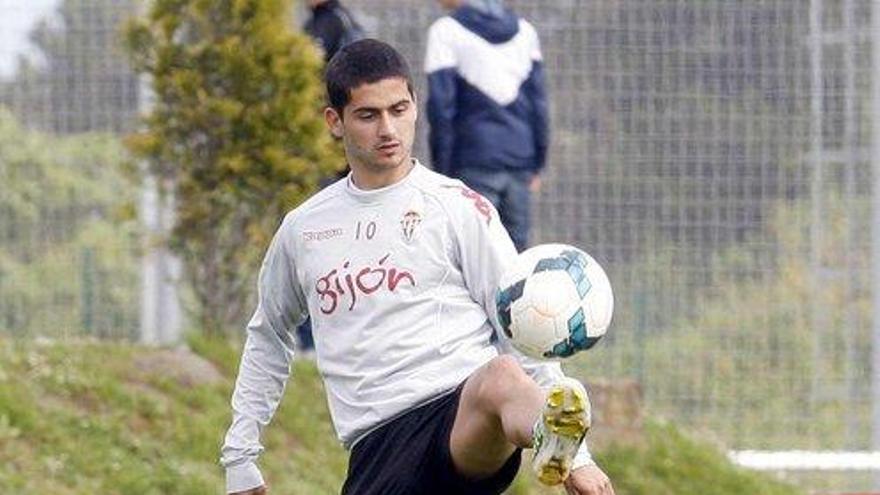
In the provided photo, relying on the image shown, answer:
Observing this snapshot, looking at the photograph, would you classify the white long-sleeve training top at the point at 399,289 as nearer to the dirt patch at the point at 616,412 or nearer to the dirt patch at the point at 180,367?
the dirt patch at the point at 180,367

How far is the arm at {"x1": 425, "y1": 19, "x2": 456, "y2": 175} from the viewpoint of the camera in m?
11.4

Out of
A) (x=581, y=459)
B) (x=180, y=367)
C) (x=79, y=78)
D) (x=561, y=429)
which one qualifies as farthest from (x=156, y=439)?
(x=561, y=429)

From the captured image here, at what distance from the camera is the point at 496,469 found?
22.0ft

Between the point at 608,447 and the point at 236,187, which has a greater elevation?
the point at 236,187

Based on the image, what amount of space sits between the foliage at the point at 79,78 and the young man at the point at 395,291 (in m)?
5.63

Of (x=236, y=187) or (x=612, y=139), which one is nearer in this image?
(x=236, y=187)

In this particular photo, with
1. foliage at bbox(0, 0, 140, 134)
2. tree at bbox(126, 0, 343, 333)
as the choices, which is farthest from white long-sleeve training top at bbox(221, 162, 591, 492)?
foliage at bbox(0, 0, 140, 134)

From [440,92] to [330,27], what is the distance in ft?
2.17

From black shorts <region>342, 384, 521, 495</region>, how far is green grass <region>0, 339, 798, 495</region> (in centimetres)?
321

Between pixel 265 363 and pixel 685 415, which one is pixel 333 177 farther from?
pixel 265 363

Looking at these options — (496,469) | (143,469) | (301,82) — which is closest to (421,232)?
(496,469)

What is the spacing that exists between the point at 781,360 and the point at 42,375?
3964 millimetres

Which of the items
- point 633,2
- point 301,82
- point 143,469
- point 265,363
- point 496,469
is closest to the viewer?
point 496,469

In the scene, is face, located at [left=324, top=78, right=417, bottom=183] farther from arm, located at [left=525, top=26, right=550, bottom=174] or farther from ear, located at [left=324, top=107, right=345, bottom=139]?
arm, located at [left=525, top=26, right=550, bottom=174]
